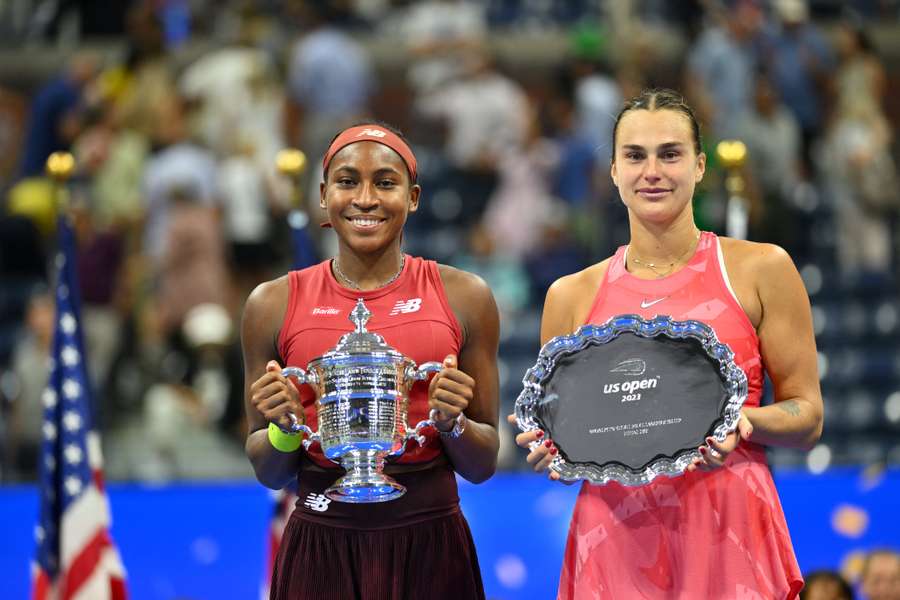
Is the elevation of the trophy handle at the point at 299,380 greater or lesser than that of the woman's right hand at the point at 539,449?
greater

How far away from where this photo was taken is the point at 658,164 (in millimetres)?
3004

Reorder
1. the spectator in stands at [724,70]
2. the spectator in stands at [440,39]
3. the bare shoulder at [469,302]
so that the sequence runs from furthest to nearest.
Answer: the spectator in stands at [440,39]
the spectator in stands at [724,70]
the bare shoulder at [469,302]

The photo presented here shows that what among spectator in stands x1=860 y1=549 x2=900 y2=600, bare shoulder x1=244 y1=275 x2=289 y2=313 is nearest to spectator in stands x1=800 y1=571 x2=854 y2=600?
spectator in stands x1=860 y1=549 x2=900 y2=600

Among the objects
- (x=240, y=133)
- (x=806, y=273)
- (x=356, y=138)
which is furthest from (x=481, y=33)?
(x=356, y=138)

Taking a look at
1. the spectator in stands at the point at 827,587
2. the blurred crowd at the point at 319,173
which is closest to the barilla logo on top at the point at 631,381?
the spectator in stands at the point at 827,587

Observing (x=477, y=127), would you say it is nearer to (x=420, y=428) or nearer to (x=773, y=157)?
(x=773, y=157)

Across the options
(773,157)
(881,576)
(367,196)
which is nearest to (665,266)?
(367,196)

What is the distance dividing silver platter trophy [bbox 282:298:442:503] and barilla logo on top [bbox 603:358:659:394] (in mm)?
361

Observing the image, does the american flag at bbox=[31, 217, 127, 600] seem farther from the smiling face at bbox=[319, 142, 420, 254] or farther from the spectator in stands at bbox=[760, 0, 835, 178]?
the spectator in stands at bbox=[760, 0, 835, 178]

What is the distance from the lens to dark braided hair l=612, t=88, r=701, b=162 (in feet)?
10.0

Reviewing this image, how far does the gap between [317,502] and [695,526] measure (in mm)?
830

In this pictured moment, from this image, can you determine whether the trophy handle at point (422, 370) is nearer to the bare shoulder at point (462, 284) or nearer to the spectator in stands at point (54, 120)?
the bare shoulder at point (462, 284)

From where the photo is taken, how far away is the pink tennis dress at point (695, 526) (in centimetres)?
288

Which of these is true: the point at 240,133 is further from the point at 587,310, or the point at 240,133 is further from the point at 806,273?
the point at 587,310
